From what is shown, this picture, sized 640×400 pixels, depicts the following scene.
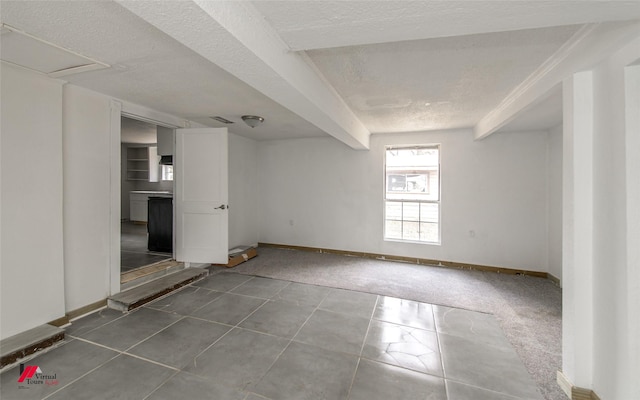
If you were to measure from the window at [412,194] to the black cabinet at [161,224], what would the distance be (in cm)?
403

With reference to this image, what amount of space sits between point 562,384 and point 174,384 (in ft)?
8.73

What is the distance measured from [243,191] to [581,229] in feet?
16.3

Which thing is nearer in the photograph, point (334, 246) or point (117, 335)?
point (117, 335)

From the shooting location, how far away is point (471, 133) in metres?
4.10

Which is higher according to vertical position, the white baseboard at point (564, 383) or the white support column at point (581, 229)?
the white support column at point (581, 229)

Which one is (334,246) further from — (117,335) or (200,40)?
(200,40)

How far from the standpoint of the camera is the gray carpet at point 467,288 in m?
2.05

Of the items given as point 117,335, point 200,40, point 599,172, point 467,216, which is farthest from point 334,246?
point 200,40

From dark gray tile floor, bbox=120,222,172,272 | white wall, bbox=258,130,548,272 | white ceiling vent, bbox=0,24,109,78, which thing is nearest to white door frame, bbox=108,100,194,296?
white ceiling vent, bbox=0,24,109,78

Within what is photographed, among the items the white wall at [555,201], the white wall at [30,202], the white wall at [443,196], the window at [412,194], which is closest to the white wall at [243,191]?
the white wall at [443,196]

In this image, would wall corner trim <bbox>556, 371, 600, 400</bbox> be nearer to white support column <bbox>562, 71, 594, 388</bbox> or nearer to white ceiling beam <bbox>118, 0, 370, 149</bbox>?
white support column <bbox>562, 71, 594, 388</bbox>

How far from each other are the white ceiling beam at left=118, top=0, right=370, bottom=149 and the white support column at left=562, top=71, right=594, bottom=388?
184 centimetres

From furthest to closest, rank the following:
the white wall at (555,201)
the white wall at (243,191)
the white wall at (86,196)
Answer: the white wall at (243,191), the white wall at (555,201), the white wall at (86,196)

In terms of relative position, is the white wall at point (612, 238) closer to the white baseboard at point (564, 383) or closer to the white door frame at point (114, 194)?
the white baseboard at point (564, 383)
